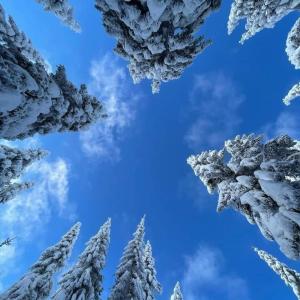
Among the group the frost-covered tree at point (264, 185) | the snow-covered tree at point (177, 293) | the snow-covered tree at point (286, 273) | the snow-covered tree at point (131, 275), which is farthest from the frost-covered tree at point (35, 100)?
the snow-covered tree at point (177, 293)

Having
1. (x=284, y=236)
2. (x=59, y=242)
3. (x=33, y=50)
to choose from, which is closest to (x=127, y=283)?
(x=59, y=242)

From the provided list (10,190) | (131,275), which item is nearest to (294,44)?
(131,275)

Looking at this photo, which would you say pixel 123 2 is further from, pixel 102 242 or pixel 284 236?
pixel 102 242

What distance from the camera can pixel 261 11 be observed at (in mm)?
18219

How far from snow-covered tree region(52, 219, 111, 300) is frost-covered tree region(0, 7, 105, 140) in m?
9.92

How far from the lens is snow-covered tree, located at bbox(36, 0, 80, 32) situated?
17812mm

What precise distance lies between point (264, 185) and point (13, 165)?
22216 millimetres

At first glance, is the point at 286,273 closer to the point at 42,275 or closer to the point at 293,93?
the point at 293,93

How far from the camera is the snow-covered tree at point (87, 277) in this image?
16562 mm

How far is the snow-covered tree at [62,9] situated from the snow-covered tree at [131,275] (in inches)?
710

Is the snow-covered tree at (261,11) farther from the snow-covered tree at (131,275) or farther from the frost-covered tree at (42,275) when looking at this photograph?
the frost-covered tree at (42,275)

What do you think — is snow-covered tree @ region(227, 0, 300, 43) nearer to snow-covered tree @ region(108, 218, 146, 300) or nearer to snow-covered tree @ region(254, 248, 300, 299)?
snow-covered tree @ region(108, 218, 146, 300)

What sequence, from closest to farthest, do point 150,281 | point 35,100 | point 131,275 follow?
point 35,100
point 131,275
point 150,281

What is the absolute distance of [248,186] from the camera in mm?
12305
